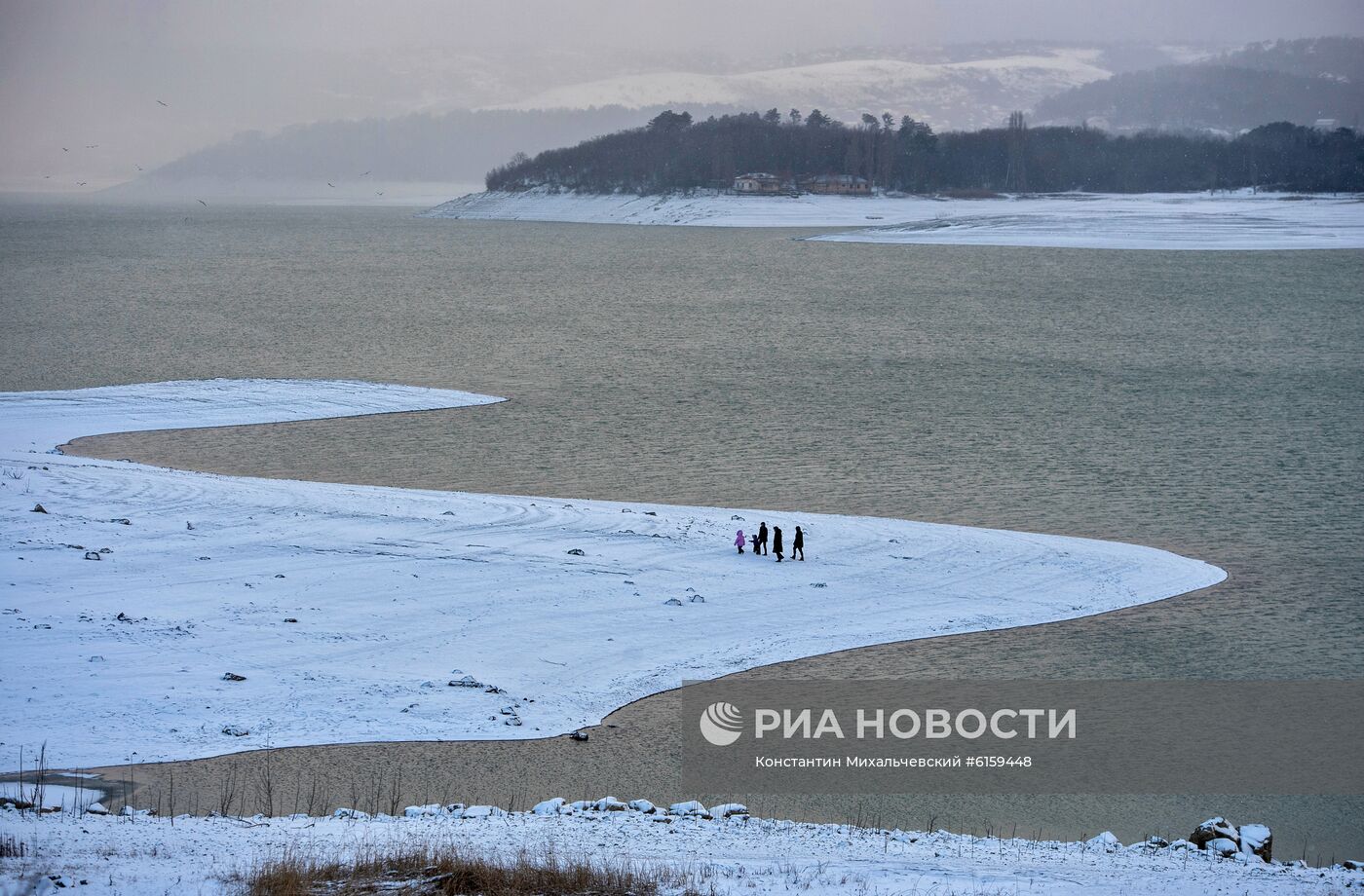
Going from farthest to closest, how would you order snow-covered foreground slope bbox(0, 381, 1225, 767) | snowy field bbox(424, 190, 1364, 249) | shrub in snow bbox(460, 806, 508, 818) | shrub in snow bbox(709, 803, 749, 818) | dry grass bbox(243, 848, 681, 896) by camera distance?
snowy field bbox(424, 190, 1364, 249) → snow-covered foreground slope bbox(0, 381, 1225, 767) → shrub in snow bbox(709, 803, 749, 818) → shrub in snow bbox(460, 806, 508, 818) → dry grass bbox(243, 848, 681, 896)

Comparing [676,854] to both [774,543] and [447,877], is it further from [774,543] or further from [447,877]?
[774,543]

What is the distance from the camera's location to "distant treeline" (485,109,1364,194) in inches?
5295

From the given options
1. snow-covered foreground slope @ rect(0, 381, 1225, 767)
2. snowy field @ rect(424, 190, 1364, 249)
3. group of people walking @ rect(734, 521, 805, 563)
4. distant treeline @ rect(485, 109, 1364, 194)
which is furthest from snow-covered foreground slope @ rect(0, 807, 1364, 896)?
distant treeline @ rect(485, 109, 1364, 194)

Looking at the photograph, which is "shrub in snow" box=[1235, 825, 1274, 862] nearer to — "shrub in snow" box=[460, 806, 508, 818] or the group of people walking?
"shrub in snow" box=[460, 806, 508, 818]

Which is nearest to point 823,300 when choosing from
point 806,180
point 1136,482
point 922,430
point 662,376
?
point 662,376

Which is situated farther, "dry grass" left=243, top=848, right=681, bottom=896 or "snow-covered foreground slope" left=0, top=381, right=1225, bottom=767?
"snow-covered foreground slope" left=0, top=381, right=1225, bottom=767

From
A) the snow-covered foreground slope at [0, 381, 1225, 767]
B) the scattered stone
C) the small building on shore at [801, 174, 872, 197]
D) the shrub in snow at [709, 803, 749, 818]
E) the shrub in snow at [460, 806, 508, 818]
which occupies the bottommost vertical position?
the scattered stone

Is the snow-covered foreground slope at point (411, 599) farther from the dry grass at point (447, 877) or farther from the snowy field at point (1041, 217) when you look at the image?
the snowy field at point (1041, 217)

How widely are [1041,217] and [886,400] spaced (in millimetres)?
75807

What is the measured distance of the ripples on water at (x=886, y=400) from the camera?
53.3 feet

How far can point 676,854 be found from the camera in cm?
840

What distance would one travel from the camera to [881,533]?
687 inches

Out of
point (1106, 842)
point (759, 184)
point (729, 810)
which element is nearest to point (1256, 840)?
point (1106, 842)

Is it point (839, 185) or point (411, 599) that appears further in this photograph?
point (839, 185)
